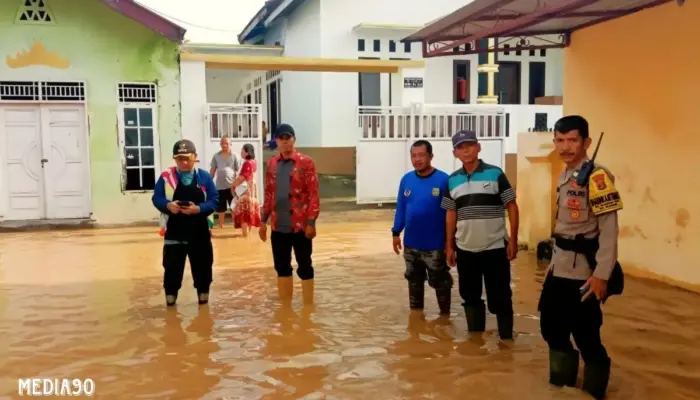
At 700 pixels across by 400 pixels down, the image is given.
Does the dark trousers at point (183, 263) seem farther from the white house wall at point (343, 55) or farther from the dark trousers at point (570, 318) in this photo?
the white house wall at point (343, 55)

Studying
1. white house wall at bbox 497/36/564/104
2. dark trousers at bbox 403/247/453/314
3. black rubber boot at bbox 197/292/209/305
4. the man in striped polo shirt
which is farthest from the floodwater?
white house wall at bbox 497/36/564/104

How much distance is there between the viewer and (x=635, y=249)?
7746 mm

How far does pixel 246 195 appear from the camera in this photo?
11.1 m

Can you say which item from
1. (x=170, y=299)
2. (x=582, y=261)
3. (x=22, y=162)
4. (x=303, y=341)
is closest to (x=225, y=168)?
(x=22, y=162)

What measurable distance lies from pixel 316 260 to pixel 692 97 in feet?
16.6

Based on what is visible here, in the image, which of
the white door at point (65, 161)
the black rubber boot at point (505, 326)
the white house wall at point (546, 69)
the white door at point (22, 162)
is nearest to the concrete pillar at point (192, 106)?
the white door at point (65, 161)

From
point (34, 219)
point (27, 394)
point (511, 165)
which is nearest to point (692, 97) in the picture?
point (27, 394)

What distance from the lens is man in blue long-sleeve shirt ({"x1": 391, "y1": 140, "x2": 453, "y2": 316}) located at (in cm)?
575

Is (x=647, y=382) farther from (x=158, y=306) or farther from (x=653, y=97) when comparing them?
(x=158, y=306)

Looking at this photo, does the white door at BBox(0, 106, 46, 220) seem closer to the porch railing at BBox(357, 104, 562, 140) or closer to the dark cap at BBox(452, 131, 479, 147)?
the porch railing at BBox(357, 104, 562, 140)

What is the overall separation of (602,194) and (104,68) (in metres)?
11.1

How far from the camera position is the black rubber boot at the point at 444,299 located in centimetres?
599

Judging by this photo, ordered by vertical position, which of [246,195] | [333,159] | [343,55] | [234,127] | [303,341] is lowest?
[303,341]

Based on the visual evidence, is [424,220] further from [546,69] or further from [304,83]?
[546,69]
